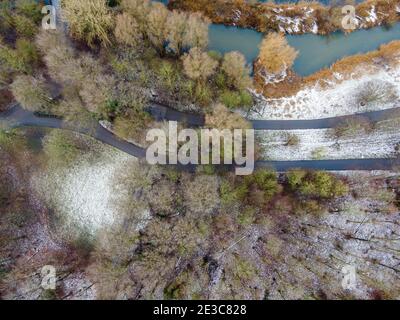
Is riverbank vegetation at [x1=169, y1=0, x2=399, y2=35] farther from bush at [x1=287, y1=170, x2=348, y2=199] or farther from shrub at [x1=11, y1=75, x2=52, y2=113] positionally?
bush at [x1=287, y1=170, x2=348, y2=199]

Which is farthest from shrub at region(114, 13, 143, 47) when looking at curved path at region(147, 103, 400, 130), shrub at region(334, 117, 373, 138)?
shrub at region(334, 117, 373, 138)

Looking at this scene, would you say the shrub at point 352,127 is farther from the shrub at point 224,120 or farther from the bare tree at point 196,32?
the bare tree at point 196,32

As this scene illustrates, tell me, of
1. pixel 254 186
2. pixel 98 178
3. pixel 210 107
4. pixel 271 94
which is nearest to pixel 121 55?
pixel 210 107

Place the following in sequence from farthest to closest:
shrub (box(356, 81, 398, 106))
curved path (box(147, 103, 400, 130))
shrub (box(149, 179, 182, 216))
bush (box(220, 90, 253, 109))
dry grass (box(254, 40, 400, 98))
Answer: dry grass (box(254, 40, 400, 98))
shrub (box(356, 81, 398, 106))
curved path (box(147, 103, 400, 130))
bush (box(220, 90, 253, 109))
shrub (box(149, 179, 182, 216))

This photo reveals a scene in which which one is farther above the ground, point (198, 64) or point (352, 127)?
point (198, 64)

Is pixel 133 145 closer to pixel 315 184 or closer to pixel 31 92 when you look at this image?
pixel 31 92

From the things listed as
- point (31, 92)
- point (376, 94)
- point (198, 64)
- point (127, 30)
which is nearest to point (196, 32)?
point (198, 64)

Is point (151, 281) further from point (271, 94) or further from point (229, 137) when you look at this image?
point (271, 94)
